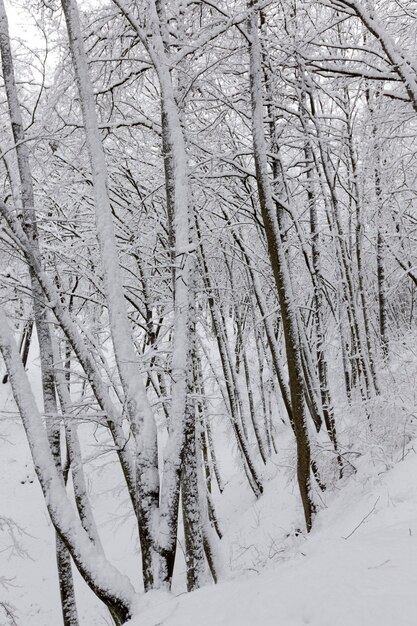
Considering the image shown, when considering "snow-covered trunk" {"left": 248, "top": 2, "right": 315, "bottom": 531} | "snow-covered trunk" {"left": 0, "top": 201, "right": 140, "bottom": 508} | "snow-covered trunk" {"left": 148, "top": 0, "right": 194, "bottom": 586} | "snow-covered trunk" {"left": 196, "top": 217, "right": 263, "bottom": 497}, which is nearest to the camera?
"snow-covered trunk" {"left": 148, "top": 0, "right": 194, "bottom": 586}

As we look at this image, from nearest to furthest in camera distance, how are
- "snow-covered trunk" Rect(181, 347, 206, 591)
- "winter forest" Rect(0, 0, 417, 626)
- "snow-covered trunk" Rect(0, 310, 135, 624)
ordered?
"winter forest" Rect(0, 0, 417, 626)
"snow-covered trunk" Rect(0, 310, 135, 624)
"snow-covered trunk" Rect(181, 347, 206, 591)

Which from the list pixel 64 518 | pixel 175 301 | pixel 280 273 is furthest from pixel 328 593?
pixel 280 273

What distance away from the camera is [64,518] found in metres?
4.23

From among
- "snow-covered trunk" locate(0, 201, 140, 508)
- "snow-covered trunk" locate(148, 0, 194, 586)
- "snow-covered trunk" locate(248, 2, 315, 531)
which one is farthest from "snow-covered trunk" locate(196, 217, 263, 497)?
"snow-covered trunk" locate(0, 201, 140, 508)

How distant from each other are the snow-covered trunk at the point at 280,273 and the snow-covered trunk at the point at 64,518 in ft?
9.12

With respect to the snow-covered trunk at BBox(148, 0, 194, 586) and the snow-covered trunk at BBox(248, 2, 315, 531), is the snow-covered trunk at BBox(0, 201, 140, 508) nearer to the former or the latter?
the snow-covered trunk at BBox(148, 0, 194, 586)

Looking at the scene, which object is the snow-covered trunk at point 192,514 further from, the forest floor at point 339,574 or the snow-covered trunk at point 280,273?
the snow-covered trunk at point 280,273

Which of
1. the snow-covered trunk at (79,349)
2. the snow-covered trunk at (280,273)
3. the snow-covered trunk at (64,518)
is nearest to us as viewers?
the snow-covered trunk at (64,518)

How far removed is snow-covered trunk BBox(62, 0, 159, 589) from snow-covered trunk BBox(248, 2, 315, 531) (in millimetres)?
2100

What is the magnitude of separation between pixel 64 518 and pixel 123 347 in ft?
5.29

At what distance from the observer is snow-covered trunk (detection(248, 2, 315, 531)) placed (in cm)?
604

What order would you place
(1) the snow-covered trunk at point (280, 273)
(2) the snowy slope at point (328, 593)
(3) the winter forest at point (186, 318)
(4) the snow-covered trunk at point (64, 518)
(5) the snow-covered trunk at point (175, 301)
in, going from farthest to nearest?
(1) the snow-covered trunk at point (280, 273)
(5) the snow-covered trunk at point (175, 301)
(4) the snow-covered trunk at point (64, 518)
(3) the winter forest at point (186, 318)
(2) the snowy slope at point (328, 593)

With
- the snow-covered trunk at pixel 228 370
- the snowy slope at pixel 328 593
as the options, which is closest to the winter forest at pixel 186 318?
the snowy slope at pixel 328 593

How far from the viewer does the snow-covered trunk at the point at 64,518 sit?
3.92m
